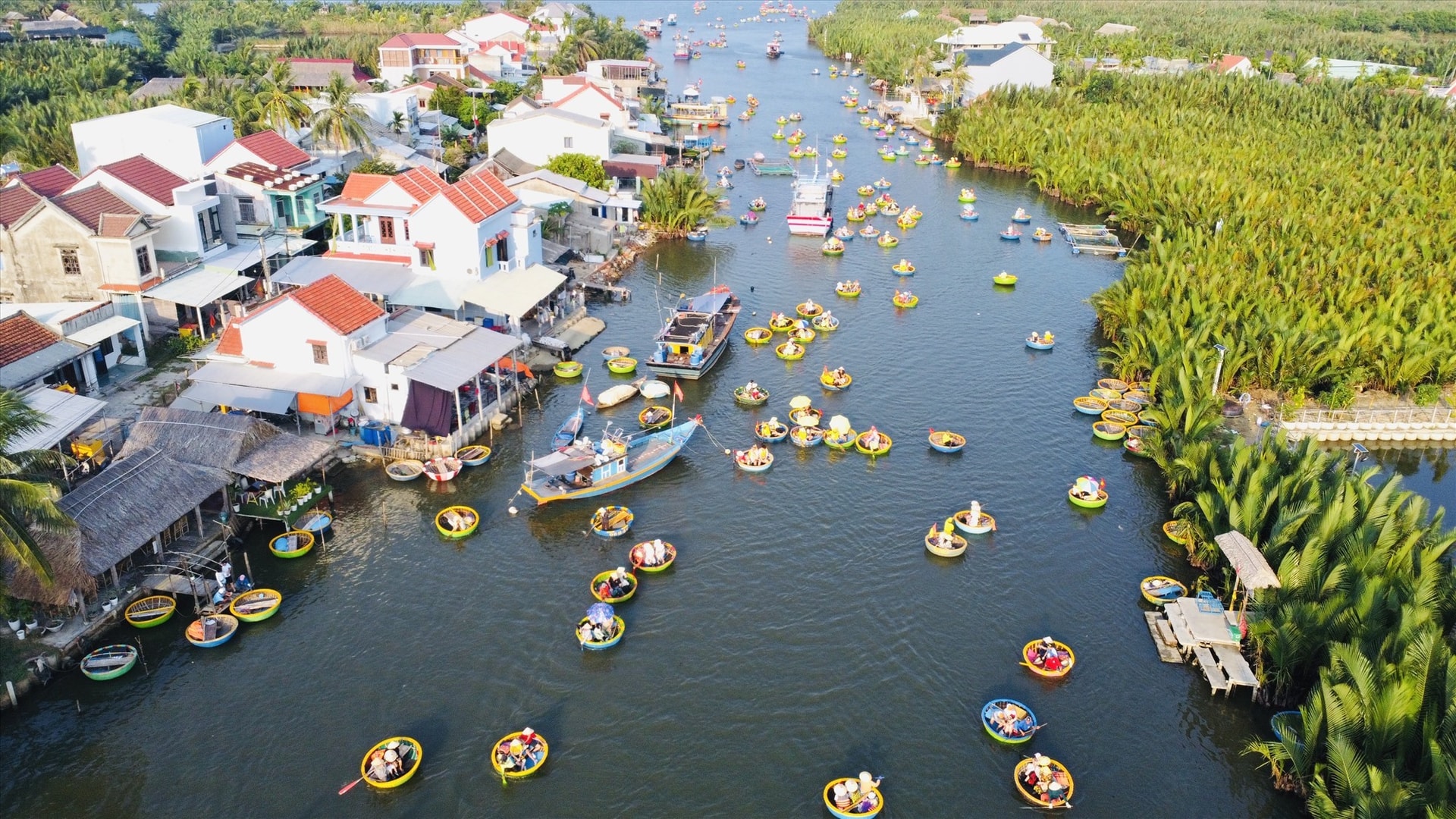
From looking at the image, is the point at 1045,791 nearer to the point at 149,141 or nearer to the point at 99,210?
the point at 99,210

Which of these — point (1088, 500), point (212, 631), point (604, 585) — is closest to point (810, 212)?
point (1088, 500)

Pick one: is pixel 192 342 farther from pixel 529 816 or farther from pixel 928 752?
pixel 928 752

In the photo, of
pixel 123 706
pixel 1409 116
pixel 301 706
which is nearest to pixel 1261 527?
pixel 301 706

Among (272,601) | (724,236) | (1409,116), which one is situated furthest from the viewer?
(1409,116)

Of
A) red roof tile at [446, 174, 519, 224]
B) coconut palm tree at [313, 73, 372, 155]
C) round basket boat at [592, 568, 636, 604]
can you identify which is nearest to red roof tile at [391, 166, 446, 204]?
red roof tile at [446, 174, 519, 224]

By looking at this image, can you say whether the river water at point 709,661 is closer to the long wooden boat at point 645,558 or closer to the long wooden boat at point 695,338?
the long wooden boat at point 645,558

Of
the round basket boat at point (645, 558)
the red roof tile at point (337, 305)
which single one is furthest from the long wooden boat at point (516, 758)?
the red roof tile at point (337, 305)
